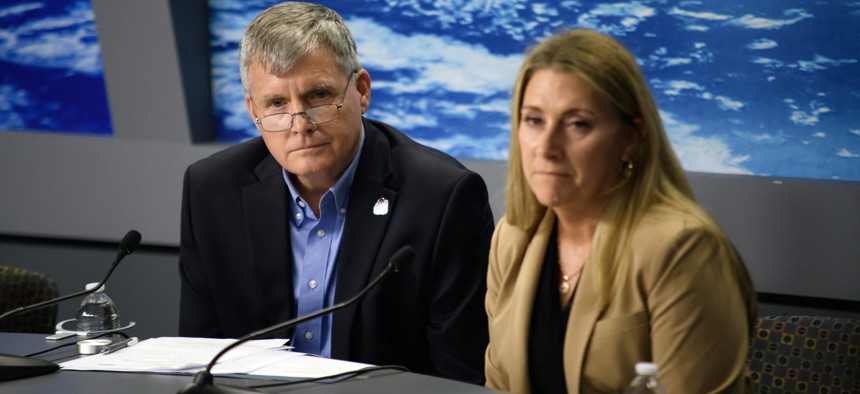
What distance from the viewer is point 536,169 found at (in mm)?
2115

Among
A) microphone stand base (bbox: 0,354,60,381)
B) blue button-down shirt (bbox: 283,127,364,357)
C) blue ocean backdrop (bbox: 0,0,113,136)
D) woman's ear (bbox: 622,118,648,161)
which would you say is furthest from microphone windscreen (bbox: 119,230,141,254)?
blue ocean backdrop (bbox: 0,0,113,136)

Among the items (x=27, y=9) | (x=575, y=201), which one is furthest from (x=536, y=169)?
(x=27, y=9)

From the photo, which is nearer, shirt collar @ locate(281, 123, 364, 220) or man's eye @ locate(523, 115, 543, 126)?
man's eye @ locate(523, 115, 543, 126)

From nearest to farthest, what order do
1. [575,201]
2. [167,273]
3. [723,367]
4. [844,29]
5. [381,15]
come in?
1. [723,367]
2. [575,201]
3. [844,29]
4. [381,15]
5. [167,273]

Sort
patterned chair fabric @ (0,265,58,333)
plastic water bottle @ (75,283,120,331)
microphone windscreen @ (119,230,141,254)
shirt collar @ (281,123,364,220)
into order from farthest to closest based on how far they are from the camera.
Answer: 1. patterned chair fabric @ (0,265,58,333)
2. shirt collar @ (281,123,364,220)
3. plastic water bottle @ (75,283,120,331)
4. microphone windscreen @ (119,230,141,254)

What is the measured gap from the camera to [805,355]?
2.41m

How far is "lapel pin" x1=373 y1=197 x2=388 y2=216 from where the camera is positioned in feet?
8.71

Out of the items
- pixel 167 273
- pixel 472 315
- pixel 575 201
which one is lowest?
pixel 167 273

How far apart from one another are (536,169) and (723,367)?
533mm

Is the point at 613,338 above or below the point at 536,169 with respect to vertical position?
below

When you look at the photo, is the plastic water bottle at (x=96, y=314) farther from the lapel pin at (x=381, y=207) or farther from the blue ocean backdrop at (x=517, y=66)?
the blue ocean backdrop at (x=517, y=66)

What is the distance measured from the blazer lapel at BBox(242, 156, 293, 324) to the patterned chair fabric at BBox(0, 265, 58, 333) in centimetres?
67

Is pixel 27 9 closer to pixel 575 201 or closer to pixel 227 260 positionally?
pixel 227 260

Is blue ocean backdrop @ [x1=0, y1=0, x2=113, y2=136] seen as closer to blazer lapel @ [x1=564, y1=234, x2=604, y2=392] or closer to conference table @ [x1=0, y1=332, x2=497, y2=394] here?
conference table @ [x1=0, y1=332, x2=497, y2=394]
